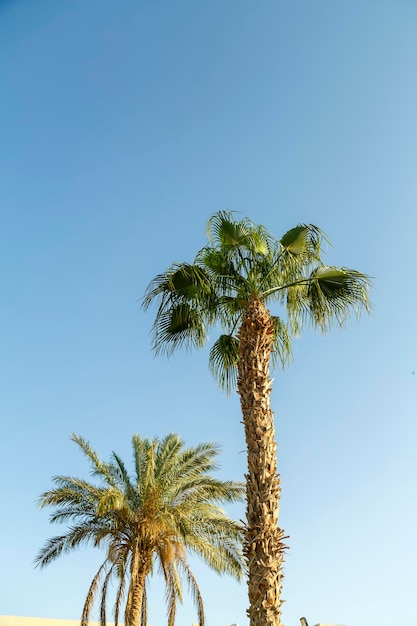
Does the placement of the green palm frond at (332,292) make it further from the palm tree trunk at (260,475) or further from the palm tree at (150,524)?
the palm tree at (150,524)

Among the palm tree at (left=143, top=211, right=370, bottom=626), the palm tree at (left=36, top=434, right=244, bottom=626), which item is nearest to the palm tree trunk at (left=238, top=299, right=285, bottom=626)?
the palm tree at (left=143, top=211, right=370, bottom=626)

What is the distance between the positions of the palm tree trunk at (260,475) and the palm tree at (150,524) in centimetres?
999

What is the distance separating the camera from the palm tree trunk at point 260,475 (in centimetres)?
720

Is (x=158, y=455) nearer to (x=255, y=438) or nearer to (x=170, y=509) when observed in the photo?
(x=170, y=509)

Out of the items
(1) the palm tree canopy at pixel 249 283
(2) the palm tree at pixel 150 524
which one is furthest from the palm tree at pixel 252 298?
(2) the palm tree at pixel 150 524

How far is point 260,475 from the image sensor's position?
791cm

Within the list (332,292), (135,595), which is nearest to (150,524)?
(135,595)

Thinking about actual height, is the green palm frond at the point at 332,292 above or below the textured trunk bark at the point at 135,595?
above

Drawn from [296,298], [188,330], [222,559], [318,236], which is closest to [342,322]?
[296,298]

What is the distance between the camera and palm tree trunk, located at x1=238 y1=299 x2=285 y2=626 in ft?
23.6

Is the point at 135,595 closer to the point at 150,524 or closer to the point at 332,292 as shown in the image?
the point at 150,524

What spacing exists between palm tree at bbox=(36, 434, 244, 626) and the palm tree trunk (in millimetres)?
9990

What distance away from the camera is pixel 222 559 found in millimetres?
18703

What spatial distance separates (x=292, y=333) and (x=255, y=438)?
9.84ft
